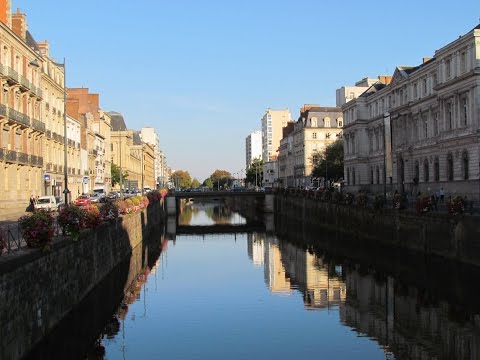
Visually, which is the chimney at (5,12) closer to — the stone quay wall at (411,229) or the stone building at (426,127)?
the stone quay wall at (411,229)

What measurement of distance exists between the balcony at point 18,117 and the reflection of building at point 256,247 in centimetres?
2344

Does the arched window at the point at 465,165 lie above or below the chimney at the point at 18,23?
below

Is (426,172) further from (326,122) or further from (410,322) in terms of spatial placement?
(326,122)

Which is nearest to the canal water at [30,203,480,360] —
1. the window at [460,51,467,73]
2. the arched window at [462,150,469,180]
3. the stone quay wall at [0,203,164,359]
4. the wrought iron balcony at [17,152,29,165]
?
the stone quay wall at [0,203,164,359]

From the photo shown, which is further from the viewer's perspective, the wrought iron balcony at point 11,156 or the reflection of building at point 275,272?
the wrought iron balcony at point 11,156

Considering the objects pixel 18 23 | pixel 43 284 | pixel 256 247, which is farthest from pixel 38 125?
pixel 43 284

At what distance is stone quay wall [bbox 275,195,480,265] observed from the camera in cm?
3641

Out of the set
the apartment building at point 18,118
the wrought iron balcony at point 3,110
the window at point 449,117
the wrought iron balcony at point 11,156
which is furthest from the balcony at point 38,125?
the window at point 449,117

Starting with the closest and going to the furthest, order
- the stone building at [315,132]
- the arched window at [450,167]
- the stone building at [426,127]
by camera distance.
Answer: the stone building at [426,127] → the arched window at [450,167] → the stone building at [315,132]

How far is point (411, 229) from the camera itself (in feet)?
149

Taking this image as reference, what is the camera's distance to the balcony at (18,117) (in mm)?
53572

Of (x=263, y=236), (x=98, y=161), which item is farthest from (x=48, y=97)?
(x=98, y=161)

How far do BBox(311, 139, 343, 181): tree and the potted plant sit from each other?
95829mm

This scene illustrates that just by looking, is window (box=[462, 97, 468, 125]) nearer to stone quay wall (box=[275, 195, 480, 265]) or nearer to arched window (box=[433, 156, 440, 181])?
arched window (box=[433, 156, 440, 181])
